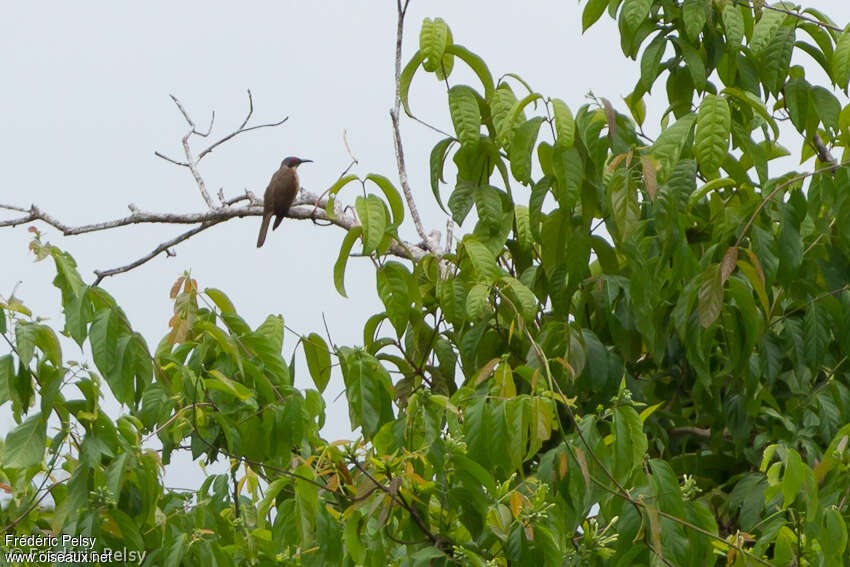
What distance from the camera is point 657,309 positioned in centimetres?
297

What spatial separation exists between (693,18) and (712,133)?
59cm

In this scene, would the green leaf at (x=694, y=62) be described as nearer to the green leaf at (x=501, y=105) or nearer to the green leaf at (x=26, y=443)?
the green leaf at (x=501, y=105)

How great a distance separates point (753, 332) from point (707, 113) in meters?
0.51

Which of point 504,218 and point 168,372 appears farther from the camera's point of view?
point 504,218

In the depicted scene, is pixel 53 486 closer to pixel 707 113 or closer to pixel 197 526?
pixel 197 526

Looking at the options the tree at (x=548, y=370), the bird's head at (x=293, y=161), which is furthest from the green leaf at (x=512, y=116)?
the bird's head at (x=293, y=161)

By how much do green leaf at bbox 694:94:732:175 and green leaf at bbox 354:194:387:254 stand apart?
74 cm

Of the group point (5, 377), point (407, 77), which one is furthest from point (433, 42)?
point (5, 377)

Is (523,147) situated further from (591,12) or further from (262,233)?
(262,233)

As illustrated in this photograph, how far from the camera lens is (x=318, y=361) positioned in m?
2.86

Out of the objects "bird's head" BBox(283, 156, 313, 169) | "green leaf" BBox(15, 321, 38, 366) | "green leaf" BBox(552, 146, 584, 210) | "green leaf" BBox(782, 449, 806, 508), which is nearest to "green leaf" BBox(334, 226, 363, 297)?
"green leaf" BBox(552, 146, 584, 210)

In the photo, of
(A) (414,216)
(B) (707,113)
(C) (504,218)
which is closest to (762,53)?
(B) (707,113)

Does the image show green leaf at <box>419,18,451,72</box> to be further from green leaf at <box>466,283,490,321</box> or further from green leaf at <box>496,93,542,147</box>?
green leaf at <box>466,283,490,321</box>

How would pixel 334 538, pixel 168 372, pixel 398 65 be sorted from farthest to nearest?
pixel 398 65, pixel 168 372, pixel 334 538
